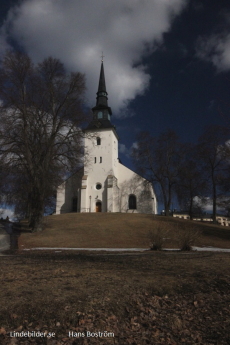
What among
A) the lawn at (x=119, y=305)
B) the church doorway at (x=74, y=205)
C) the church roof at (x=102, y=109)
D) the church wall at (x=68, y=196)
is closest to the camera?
the lawn at (x=119, y=305)

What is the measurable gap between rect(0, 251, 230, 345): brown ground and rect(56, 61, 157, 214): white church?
30.9 m

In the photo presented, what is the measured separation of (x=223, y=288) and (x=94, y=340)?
10.2ft

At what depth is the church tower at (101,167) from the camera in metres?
37.1

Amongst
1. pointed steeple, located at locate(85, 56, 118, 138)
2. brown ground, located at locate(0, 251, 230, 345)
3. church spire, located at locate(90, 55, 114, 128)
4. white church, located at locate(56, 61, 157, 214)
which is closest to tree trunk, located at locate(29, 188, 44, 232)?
brown ground, located at locate(0, 251, 230, 345)

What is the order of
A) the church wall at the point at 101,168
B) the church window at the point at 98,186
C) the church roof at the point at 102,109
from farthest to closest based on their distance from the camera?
the church roof at the point at 102,109 < the church window at the point at 98,186 < the church wall at the point at 101,168

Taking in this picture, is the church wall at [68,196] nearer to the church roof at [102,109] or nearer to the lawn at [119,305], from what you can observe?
the church roof at [102,109]

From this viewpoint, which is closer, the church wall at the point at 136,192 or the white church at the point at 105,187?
the white church at the point at 105,187

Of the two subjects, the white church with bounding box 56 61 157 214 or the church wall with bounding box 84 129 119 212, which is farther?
the church wall with bounding box 84 129 119 212

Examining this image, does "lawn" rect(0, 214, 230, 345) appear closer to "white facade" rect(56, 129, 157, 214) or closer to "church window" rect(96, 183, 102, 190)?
"white facade" rect(56, 129, 157, 214)

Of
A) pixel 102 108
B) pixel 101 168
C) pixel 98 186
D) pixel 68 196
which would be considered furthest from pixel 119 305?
pixel 102 108

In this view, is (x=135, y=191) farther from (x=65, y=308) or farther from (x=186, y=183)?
(x=65, y=308)

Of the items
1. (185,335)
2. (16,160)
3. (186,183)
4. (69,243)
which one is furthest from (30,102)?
(186,183)

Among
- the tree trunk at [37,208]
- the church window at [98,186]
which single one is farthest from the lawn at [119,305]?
the church window at [98,186]

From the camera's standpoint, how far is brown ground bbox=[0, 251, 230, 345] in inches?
132
